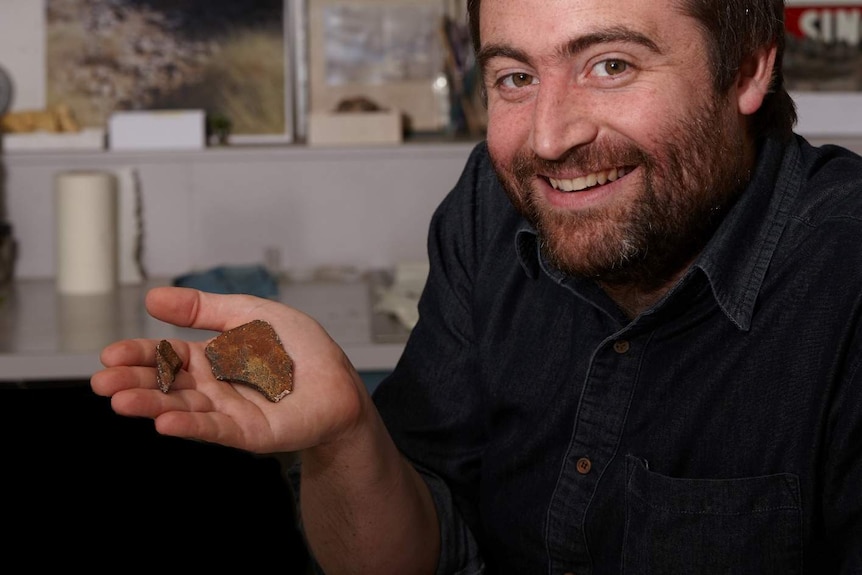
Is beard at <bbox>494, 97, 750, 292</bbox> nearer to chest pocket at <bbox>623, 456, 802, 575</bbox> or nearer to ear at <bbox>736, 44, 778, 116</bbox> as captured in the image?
ear at <bbox>736, 44, 778, 116</bbox>

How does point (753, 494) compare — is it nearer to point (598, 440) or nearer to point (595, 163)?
point (598, 440)

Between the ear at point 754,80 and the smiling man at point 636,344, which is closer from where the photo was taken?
the smiling man at point 636,344

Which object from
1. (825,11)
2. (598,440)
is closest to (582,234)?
(598,440)

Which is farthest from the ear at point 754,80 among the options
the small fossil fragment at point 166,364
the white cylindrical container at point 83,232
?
the white cylindrical container at point 83,232


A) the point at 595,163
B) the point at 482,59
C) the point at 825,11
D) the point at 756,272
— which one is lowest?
the point at 756,272

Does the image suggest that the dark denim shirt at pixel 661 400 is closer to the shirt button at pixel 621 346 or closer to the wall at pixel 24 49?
the shirt button at pixel 621 346

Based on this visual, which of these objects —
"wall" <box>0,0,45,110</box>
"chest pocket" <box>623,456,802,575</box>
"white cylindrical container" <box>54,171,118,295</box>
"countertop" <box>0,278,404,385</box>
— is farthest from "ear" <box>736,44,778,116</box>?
"wall" <box>0,0,45,110</box>
